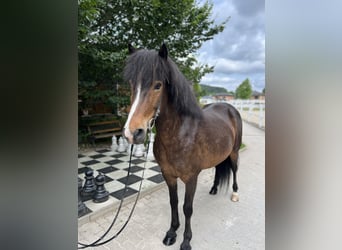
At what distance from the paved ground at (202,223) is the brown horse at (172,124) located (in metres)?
0.21

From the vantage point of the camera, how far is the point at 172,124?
132 cm

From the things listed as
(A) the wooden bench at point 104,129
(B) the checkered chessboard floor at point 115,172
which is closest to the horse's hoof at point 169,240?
(B) the checkered chessboard floor at point 115,172

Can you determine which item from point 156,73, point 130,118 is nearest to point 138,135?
point 130,118

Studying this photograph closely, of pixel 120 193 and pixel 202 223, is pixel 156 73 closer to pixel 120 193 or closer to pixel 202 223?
pixel 202 223

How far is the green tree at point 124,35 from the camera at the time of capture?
3.30 meters

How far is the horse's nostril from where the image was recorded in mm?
962

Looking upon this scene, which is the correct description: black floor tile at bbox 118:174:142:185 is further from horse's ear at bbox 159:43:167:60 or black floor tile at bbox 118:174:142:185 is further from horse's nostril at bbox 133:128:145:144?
horse's ear at bbox 159:43:167:60

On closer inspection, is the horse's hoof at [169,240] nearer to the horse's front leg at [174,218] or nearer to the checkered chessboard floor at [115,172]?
the horse's front leg at [174,218]

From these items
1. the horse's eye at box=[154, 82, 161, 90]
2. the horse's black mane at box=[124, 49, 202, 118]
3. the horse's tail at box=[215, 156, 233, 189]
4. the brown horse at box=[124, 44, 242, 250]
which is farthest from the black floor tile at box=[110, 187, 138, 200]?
the horse's eye at box=[154, 82, 161, 90]
